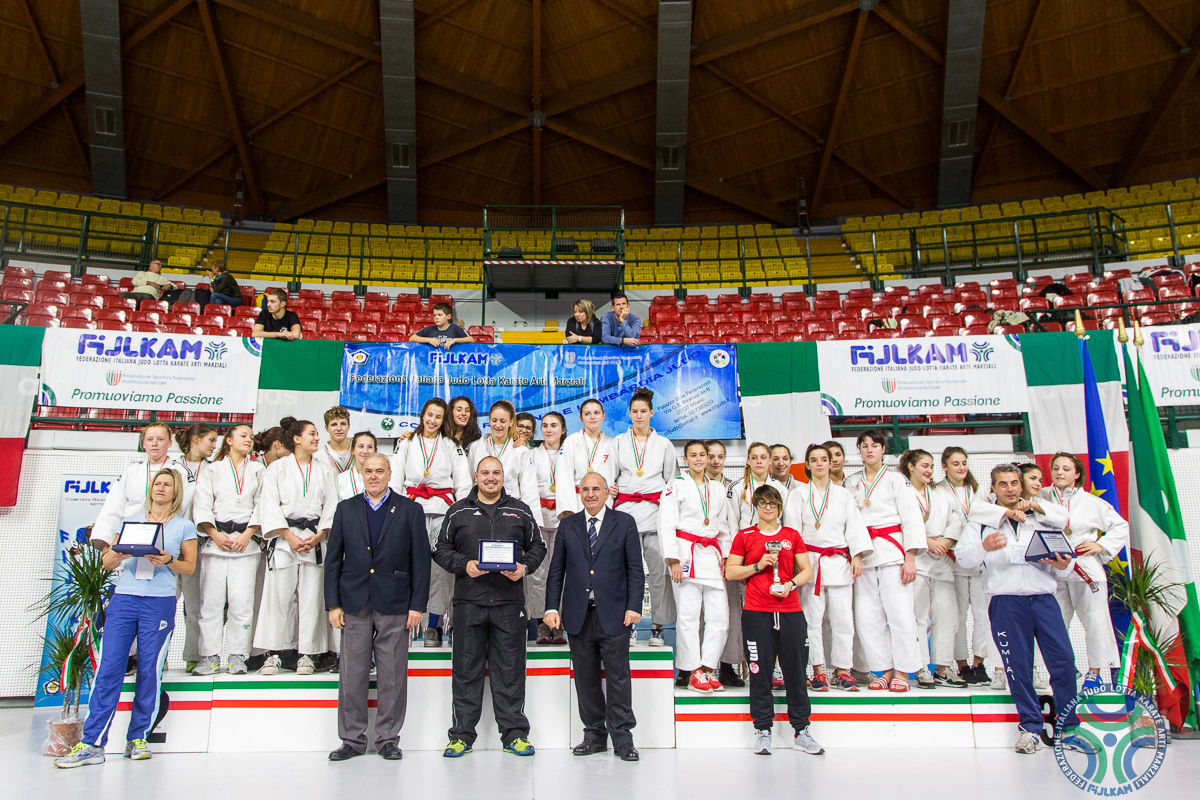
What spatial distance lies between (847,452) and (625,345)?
8.35ft

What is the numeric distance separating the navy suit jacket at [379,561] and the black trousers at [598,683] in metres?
1.09

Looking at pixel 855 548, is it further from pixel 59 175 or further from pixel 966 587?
pixel 59 175

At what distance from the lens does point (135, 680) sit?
4938 millimetres

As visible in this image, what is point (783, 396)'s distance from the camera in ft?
25.2

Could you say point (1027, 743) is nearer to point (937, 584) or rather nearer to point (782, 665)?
point (937, 584)

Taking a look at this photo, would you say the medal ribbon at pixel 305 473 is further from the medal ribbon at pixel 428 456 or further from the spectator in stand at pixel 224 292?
the spectator in stand at pixel 224 292

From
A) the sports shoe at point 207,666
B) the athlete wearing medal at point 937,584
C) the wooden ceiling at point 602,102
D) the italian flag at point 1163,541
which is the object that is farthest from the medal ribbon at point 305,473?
the wooden ceiling at point 602,102

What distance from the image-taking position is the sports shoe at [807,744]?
4812 mm

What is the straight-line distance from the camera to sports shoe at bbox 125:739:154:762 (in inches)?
183

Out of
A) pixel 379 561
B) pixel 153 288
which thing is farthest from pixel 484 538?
pixel 153 288

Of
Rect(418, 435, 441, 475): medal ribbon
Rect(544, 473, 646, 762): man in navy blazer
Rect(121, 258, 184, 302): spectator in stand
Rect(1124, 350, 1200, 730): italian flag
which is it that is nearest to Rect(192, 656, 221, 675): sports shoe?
Rect(418, 435, 441, 475): medal ribbon

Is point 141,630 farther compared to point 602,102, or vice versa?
point 602,102

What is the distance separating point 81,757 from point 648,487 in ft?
13.2

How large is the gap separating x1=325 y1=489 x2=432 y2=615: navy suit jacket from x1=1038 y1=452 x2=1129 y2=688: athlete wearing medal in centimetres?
458
